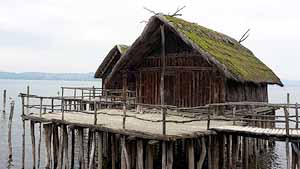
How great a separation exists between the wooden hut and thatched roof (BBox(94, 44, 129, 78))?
5.85 metres

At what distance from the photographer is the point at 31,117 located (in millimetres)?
18797

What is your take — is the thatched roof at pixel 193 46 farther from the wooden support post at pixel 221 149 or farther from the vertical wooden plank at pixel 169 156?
the vertical wooden plank at pixel 169 156

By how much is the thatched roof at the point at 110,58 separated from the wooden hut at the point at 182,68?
19.2 feet

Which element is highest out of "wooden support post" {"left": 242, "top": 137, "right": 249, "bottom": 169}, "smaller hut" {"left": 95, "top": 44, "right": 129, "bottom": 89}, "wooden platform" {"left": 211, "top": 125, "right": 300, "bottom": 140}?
"smaller hut" {"left": 95, "top": 44, "right": 129, "bottom": 89}

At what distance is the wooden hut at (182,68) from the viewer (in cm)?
1948

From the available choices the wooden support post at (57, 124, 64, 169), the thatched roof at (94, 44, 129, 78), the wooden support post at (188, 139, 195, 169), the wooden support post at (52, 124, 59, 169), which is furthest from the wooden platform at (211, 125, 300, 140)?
the thatched roof at (94, 44, 129, 78)

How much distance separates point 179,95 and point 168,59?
1926 millimetres

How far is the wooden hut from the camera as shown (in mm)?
19484

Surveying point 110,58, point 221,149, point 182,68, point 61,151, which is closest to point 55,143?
point 61,151

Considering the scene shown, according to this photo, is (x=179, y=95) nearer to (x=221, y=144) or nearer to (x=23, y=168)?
(x=221, y=144)

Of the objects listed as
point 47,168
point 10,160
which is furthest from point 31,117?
point 10,160

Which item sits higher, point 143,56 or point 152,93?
point 143,56

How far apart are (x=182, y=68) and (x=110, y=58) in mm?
11078

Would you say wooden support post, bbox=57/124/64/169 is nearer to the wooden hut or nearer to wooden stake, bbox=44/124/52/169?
wooden stake, bbox=44/124/52/169
